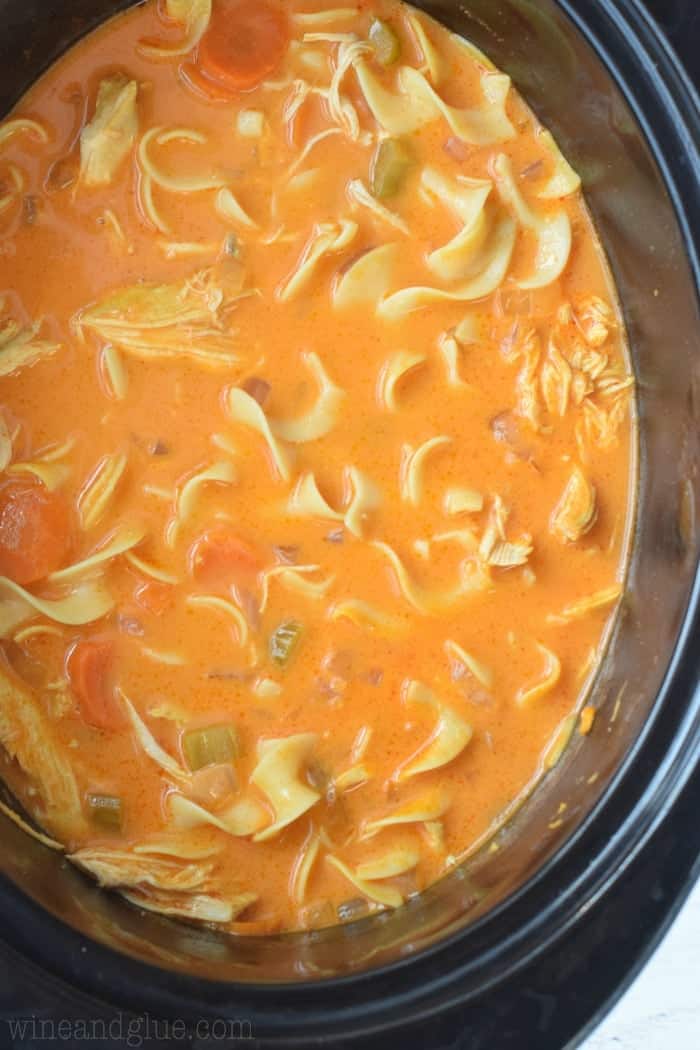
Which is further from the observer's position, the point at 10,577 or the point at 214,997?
the point at 10,577

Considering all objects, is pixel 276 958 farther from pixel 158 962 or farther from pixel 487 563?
pixel 487 563

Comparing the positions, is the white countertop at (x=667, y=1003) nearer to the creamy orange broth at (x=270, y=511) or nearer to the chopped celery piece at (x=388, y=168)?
the creamy orange broth at (x=270, y=511)

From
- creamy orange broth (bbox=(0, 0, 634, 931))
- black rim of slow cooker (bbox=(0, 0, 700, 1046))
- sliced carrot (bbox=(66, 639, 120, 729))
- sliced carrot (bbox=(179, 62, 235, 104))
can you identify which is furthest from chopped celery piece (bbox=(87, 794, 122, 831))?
sliced carrot (bbox=(179, 62, 235, 104))

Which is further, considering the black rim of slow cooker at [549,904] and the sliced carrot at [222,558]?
the sliced carrot at [222,558]

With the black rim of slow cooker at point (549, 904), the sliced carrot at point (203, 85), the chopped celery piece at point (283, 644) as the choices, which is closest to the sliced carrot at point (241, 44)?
the sliced carrot at point (203, 85)

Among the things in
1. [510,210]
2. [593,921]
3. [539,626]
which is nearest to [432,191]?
[510,210]

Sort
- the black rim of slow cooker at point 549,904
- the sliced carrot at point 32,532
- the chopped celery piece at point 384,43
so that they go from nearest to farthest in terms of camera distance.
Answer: the black rim of slow cooker at point 549,904 → the sliced carrot at point 32,532 → the chopped celery piece at point 384,43

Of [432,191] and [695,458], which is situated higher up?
[432,191]
